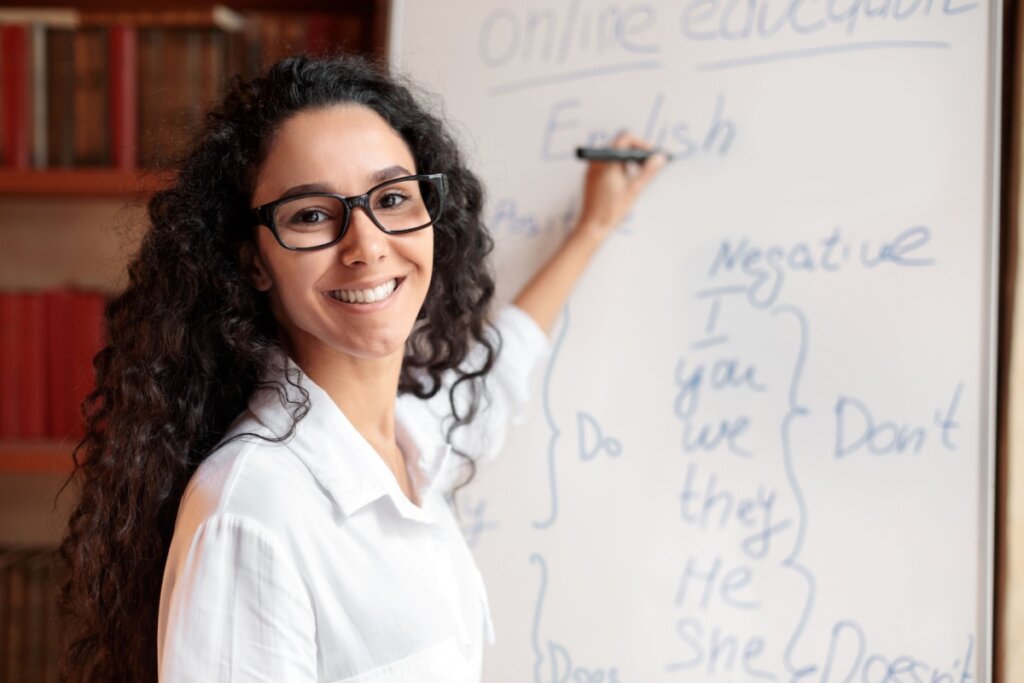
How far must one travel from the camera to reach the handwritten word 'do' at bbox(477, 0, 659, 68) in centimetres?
109

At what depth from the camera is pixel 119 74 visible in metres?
1.40

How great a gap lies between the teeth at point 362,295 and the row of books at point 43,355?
0.80m

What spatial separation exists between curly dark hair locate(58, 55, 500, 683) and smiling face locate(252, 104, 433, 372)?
2cm

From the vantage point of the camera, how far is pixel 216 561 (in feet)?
2.36

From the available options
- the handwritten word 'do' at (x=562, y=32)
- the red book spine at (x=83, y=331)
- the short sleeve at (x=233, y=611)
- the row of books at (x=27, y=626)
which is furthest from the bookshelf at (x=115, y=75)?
the short sleeve at (x=233, y=611)

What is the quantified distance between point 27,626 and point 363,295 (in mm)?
1071

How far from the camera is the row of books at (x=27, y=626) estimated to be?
4.79 ft

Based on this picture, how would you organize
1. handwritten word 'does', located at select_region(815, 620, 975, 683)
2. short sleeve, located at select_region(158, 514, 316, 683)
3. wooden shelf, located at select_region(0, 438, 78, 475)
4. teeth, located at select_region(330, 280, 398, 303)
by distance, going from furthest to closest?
wooden shelf, located at select_region(0, 438, 78, 475)
handwritten word 'does', located at select_region(815, 620, 975, 683)
teeth, located at select_region(330, 280, 398, 303)
short sleeve, located at select_region(158, 514, 316, 683)

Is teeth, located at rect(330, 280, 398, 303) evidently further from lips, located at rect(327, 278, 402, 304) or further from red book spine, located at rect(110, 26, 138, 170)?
red book spine, located at rect(110, 26, 138, 170)

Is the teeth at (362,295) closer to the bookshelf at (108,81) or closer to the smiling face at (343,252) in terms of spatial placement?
the smiling face at (343,252)

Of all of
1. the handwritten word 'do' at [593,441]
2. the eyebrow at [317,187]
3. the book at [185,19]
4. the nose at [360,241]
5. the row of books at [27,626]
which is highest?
the book at [185,19]

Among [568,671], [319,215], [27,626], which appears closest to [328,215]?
[319,215]

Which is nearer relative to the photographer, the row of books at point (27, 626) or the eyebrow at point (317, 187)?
the eyebrow at point (317, 187)

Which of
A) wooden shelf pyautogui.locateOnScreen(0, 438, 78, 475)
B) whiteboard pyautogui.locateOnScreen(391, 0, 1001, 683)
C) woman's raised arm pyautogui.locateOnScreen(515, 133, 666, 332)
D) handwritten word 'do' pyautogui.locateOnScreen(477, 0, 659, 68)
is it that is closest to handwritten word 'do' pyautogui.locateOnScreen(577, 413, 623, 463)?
whiteboard pyautogui.locateOnScreen(391, 0, 1001, 683)
